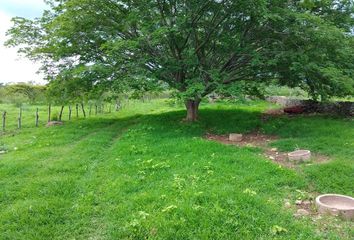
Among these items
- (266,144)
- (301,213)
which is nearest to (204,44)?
(266,144)

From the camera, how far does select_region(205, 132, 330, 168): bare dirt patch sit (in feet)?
29.3

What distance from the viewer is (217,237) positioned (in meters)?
4.93

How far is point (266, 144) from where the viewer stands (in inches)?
443

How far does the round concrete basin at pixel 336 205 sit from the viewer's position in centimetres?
561

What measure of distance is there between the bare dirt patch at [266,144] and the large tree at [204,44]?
1.92m

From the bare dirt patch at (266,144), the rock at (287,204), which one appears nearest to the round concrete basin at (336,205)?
the rock at (287,204)

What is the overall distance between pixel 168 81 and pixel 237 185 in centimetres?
825

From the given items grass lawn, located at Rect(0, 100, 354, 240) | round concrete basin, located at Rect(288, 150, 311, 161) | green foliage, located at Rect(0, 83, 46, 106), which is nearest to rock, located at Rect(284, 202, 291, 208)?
grass lawn, located at Rect(0, 100, 354, 240)

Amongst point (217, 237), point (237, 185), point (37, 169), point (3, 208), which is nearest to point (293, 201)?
point (237, 185)

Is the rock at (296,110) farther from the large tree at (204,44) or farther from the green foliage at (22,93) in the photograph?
the green foliage at (22,93)

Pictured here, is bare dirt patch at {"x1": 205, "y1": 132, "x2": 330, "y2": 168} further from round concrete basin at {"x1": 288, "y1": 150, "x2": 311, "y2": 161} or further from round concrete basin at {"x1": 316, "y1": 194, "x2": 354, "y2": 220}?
round concrete basin at {"x1": 316, "y1": 194, "x2": 354, "y2": 220}

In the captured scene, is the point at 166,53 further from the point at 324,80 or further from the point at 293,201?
the point at 293,201

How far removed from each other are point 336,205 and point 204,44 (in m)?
9.30

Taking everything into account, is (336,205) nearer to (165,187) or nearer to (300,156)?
(300,156)
